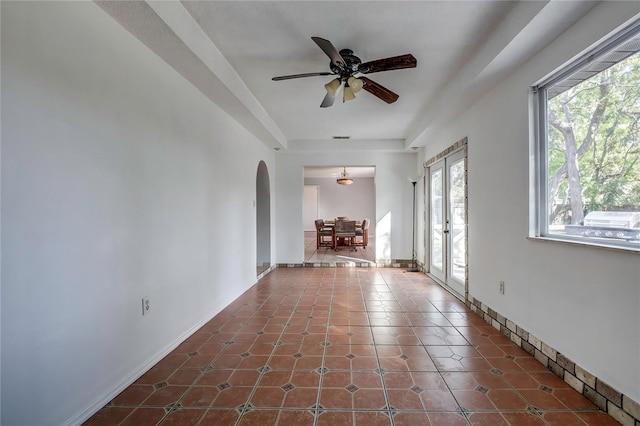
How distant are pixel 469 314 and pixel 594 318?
1.53 meters

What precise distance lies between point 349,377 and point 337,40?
2.59 meters

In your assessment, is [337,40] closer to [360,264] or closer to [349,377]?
[349,377]

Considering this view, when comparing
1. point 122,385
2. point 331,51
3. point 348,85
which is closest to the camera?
point 122,385

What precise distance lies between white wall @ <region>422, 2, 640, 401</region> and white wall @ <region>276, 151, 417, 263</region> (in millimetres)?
2358

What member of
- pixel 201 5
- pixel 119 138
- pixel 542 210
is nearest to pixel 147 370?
pixel 119 138

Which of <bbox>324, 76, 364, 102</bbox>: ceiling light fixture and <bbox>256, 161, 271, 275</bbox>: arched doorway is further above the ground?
<bbox>324, 76, 364, 102</bbox>: ceiling light fixture

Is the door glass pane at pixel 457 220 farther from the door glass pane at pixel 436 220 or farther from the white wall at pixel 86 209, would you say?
the white wall at pixel 86 209

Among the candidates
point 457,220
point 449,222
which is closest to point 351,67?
point 457,220

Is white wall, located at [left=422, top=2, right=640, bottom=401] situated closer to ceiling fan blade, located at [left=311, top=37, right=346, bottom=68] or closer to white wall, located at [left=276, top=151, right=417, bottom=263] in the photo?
ceiling fan blade, located at [left=311, top=37, right=346, bottom=68]

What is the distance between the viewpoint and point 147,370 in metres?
2.08

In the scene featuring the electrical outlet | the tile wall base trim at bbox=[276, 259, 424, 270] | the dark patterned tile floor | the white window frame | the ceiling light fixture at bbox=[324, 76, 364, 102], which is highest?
the ceiling light fixture at bbox=[324, 76, 364, 102]

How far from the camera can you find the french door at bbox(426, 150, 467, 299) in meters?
3.79

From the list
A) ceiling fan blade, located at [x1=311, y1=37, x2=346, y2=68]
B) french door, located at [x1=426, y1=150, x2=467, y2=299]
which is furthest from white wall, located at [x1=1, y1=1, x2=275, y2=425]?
french door, located at [x1=426, y1=150, x2=467, y2=299]

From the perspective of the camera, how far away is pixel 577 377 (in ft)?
6.01
